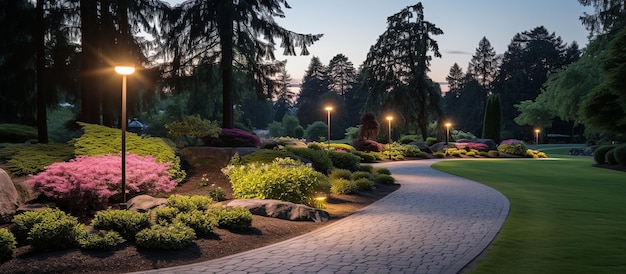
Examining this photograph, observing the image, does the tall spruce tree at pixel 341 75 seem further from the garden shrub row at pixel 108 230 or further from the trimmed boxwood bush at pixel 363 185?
the garden shrub row at pixel 108 230

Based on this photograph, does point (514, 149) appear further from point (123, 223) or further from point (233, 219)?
point (123, 223)

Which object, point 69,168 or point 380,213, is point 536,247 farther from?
point 69,168

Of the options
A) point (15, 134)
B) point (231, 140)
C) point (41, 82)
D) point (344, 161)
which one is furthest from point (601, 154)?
point (15, 134)

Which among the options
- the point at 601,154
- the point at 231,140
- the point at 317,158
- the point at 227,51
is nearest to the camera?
the point at 317,158

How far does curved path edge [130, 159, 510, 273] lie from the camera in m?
5.88

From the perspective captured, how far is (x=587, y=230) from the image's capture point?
8.38 meters

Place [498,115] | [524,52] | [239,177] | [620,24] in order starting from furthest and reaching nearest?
[524,52]
[498,115]
[620,24]
[239,177]

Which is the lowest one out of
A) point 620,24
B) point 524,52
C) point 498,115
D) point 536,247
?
point 536,247

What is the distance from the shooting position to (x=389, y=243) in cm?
724

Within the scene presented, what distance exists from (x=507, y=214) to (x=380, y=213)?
275 cm

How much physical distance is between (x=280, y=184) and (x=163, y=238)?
13.7 feet

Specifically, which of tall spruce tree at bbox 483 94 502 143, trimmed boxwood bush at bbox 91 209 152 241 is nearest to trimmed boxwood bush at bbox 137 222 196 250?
trimmed boxwood bush at bbox 91 209 152 241

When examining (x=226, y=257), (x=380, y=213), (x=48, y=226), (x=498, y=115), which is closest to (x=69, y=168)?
(x=48, y=226)

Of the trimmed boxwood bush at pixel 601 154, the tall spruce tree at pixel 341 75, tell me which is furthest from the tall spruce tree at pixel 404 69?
the tall spruce tree at pixel 341 75
